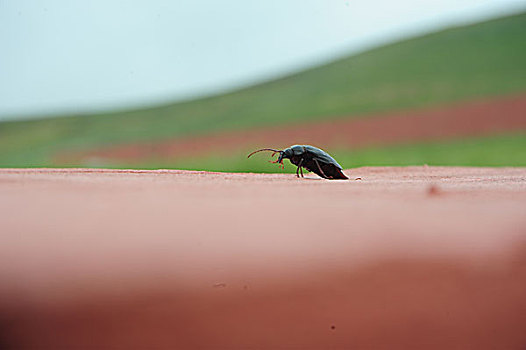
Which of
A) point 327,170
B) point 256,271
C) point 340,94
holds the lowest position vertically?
point 256,271

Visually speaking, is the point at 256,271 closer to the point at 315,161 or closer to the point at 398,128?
the point at 315,161

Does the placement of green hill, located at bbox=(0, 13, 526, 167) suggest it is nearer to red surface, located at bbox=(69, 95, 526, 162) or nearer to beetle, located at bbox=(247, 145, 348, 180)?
red surface, located at bbox=(69, 95, 526, 162)

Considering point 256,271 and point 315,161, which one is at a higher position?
point 315,161

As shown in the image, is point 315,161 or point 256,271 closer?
point 256,271

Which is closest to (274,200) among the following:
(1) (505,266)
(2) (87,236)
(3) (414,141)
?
(2) (87,236)

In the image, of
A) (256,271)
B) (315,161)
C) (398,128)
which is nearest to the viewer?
(256,271)

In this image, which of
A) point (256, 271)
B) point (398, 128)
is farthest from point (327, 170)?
point (398, 128)

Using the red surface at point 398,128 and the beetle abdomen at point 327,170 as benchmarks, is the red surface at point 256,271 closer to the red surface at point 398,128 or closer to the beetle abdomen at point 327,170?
the beetle abdomen at point 327,170

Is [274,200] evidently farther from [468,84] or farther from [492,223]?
Answer: [468,84]

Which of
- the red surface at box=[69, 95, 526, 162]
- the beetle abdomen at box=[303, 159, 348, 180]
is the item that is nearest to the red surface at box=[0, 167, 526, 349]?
the beetle abdomen at box=[303, 159, 348, 180]
